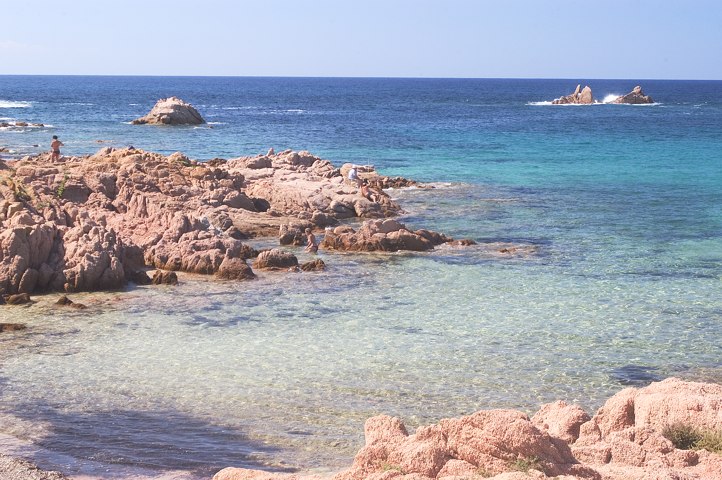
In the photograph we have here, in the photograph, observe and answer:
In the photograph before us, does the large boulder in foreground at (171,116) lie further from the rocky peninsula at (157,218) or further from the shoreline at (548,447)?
the shoreline at (548,447)

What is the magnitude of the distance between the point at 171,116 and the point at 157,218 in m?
56.3

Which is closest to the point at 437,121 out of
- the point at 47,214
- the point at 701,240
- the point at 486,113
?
the point at 486,113

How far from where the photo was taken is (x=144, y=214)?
28469mm

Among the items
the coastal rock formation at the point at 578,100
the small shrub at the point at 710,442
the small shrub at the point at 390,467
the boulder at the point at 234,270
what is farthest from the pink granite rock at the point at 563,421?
the coastal rock formation at the point at 578,100

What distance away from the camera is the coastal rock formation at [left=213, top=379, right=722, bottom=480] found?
924cm

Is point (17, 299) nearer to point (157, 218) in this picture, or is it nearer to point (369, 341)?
point (157, 218)

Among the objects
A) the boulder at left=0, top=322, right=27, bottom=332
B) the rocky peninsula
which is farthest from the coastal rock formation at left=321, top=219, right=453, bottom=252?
the boulder at left=0, top=322, right=27, bottom=332

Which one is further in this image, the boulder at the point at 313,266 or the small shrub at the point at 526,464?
the boulder at the point at 313,266

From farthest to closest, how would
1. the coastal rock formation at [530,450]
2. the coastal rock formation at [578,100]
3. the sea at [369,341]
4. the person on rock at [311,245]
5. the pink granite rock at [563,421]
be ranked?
1. the coastal rock formation at [578,100]
2. the person on rock at [311,245]
3. the sea at [369,341]
4. the pink granite rock at [563,421]
5. the coastal rock formation at [530,450]

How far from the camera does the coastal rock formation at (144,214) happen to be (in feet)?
75.3

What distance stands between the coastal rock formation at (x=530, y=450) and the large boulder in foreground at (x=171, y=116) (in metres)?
75.1

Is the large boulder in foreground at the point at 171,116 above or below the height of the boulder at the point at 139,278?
above

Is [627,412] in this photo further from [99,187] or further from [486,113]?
[486,113]

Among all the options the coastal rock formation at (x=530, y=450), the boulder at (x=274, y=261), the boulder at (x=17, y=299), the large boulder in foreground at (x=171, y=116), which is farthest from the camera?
the large boulder in foreground at (x=171, y=116)
